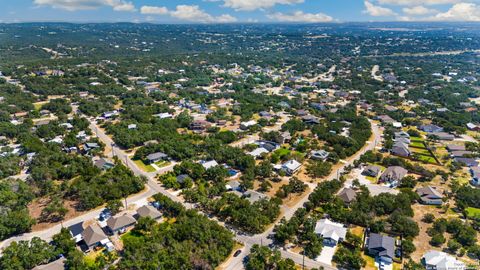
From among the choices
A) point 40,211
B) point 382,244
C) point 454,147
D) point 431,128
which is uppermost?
point 431,128

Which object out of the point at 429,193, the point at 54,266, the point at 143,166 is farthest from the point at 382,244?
the point at 143,166

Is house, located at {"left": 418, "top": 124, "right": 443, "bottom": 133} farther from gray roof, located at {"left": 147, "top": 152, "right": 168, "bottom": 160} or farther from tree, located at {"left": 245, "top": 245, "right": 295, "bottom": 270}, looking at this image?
gray roof, located at {"left": 147, "top": 152, "right": 168, "bottom": 160}

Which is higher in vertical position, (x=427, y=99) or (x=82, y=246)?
(x=427, y=99)

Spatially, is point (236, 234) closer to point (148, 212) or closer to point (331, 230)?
point (331, 230)

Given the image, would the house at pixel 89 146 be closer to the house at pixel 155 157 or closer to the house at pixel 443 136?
the house at pixel 155 157

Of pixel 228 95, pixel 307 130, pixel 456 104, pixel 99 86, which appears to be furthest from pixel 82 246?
pixel 456 104

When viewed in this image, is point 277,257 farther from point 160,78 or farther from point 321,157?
point 160,78

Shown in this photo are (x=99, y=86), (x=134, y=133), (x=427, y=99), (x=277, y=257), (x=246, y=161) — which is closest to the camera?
(x=277, y=257)
